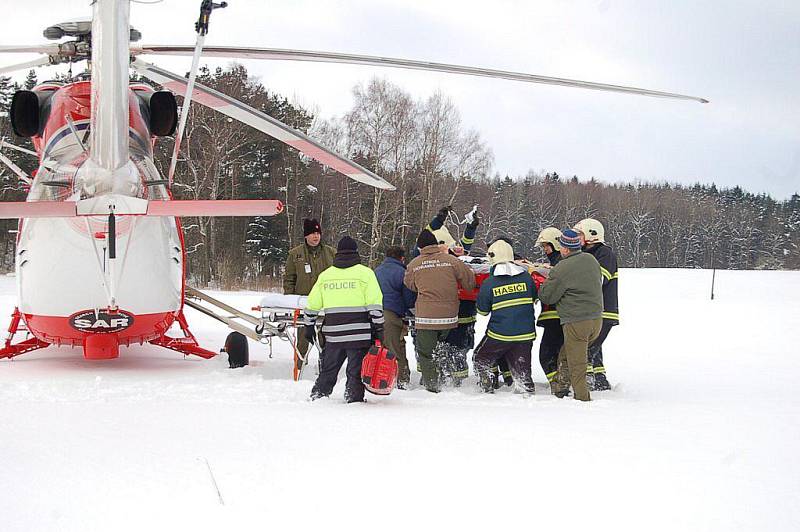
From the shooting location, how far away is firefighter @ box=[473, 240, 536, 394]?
7.04m

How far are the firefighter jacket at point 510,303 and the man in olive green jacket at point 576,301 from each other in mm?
224

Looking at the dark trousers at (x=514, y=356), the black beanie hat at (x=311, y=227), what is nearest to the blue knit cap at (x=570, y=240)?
the dark trousers at (x=514, y=356)

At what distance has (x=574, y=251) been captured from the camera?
6.92 metres

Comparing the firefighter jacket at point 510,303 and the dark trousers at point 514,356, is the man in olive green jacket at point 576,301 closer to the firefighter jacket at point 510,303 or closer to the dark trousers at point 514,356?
the firefighter jacket at point 510,303

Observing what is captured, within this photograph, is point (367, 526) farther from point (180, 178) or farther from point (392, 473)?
point (180, 178)

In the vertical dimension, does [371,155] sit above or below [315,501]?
above

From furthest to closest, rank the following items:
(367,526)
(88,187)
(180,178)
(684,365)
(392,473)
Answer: (180,178), (684,365), (88,187), (392,473), (367,526)

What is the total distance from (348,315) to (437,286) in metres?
1.22

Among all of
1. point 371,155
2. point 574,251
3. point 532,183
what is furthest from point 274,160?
point 532,183

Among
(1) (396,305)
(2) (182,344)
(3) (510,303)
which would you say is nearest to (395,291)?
(1) (396,305)

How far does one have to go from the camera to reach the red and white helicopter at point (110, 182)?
642 cm

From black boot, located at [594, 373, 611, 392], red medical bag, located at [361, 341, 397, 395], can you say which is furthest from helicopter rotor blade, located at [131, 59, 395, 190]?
black boot, located at [594, 373, 611, 392]

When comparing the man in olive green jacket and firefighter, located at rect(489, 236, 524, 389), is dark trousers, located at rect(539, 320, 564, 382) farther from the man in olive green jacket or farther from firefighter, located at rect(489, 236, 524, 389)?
the man in olive green jacket

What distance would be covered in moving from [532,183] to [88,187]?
62721 millimetres
